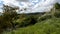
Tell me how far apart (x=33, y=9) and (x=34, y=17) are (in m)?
0.53

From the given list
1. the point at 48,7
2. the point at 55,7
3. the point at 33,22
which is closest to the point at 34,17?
the point at 33,22

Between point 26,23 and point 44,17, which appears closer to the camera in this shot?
point 26,23

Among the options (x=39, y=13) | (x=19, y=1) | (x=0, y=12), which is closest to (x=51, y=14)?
(x=39, y=13)

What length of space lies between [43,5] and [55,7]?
1.64 metres

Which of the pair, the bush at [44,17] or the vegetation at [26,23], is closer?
the vegetation at [26,23]

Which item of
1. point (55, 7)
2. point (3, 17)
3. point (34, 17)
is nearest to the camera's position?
point (3, 17)

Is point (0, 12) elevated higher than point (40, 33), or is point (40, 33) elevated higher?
point (0, 12)

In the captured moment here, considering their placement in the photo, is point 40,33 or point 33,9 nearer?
point 40,33

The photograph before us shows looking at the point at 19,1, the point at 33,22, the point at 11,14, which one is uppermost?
the point at 19,1

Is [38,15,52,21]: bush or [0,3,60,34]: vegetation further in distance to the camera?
[38,15,52,21]: bush

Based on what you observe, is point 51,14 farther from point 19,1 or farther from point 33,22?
point 19,1

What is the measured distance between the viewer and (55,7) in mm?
11945

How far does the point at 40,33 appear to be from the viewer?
7.24 meters

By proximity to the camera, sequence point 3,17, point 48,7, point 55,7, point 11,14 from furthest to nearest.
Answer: point 55,7, point 48,7, point 11,14, point 3,17
